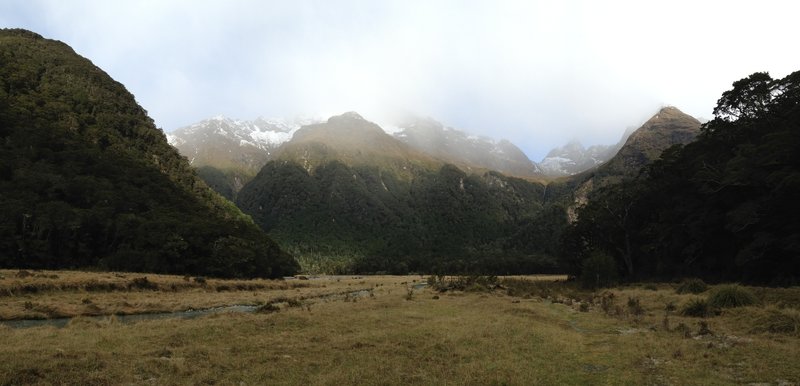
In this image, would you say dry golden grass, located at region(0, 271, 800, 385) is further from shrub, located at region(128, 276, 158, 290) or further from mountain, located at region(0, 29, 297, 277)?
mountain, located at region(0, 29, 297, 277)

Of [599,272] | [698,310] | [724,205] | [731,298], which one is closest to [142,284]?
[698,310]

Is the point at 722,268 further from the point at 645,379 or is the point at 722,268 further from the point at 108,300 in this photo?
the point at 108,300

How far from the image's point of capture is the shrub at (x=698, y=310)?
25047 millimetres

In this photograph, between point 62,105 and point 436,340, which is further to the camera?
point 62,105

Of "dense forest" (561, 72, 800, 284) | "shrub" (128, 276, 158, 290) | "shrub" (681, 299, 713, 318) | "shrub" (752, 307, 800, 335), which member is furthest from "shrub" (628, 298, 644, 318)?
"shrub" (128, 276, 158, 290)

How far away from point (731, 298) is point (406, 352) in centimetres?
1954

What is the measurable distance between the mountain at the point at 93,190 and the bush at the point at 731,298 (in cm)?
8286

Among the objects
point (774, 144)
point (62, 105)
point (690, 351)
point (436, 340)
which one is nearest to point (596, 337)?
point (690, 351)

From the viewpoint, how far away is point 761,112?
2160 inches

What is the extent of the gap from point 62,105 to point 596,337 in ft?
483

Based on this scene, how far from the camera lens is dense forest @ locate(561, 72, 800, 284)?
40.7m

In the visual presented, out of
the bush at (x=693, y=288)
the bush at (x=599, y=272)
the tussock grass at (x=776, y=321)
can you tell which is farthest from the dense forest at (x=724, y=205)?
the tussock grass at (x=776, y=321)

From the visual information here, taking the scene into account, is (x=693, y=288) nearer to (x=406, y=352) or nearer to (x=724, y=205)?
(x=724, y=205)

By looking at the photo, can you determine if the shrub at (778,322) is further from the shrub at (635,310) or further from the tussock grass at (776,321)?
the shrub at (635,310)
